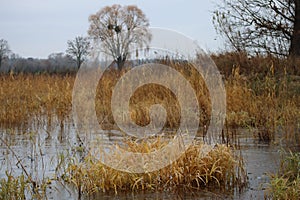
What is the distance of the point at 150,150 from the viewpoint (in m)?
4.38

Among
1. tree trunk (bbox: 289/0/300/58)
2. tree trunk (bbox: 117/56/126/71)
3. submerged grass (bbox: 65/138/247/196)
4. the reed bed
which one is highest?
tree trunk (bbox: 289/0/300/58)

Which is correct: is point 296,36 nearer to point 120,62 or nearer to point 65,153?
point 120,62

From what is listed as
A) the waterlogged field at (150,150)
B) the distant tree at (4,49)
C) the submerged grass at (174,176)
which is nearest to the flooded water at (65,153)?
the waterlogged field at (150,150)

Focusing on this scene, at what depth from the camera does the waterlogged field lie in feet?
13.0

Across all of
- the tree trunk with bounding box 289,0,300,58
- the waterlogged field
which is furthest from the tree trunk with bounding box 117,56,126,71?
Result: the tree trunk with bounding box 289,0,300,58

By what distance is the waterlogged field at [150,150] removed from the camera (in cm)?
396

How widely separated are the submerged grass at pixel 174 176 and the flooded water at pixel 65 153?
11 cm

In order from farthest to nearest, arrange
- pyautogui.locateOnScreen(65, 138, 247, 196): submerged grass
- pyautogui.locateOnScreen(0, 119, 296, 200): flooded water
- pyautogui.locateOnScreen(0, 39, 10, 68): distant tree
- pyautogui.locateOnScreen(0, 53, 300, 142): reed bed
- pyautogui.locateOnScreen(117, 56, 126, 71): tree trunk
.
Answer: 1. pyautogui.locateOnScreen(0, 39, 10, 68): distant tree
2. pyautogui.locateOnScreen(117, 56, 126, 71): tree trunk
3. pyautogui.locateOnScreen(0, 53, 300, 142): reed bed
4. pyautogui.locateOnScreen(65, 138, 247, 196): submerged grass
5. pyautogui.locateOnScreen(0, 119, 296, 200): flooded water

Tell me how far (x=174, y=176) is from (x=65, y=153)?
1.97m

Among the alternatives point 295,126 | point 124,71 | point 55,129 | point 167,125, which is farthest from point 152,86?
point 295,126

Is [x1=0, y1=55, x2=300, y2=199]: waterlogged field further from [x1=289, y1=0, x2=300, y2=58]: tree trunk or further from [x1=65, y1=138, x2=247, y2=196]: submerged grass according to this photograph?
[x1=289, y1=0, x2=300, y2=58]: tree trunk

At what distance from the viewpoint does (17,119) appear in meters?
8.41

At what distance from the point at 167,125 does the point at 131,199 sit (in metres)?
4.11

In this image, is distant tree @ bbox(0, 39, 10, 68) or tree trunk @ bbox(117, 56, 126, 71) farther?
distant tree @ bbox(0, 39, 10, 68)
